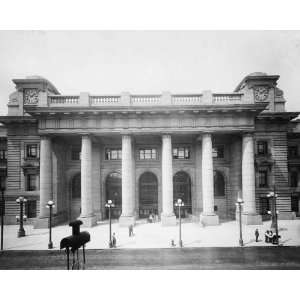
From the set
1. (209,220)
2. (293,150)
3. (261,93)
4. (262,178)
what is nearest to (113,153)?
(209,220)

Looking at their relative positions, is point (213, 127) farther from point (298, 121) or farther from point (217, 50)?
point (298, 121)

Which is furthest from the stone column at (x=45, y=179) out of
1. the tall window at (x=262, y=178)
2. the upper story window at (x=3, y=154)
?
the tall window at (x=262, y=178)

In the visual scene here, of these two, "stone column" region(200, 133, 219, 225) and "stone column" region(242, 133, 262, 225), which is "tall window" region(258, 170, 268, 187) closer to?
"stone column" region(242, 133, 262, 225)

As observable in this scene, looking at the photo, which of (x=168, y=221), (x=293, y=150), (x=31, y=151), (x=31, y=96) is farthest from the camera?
(x=293, y=150)

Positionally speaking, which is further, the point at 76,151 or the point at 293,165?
the point at 293,165

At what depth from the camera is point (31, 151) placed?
27.4 m

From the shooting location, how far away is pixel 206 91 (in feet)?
77.7

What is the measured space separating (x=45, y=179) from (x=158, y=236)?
12.7 metres

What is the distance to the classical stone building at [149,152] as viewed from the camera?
76.8 ft

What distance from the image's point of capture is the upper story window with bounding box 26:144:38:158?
1073 inches

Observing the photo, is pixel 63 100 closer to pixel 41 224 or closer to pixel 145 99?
pixel 145 99

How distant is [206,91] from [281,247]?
15.2 metres

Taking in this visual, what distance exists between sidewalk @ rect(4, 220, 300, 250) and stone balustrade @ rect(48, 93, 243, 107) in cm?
1235

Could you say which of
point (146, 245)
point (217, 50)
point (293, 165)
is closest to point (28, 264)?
point (146, 245)
